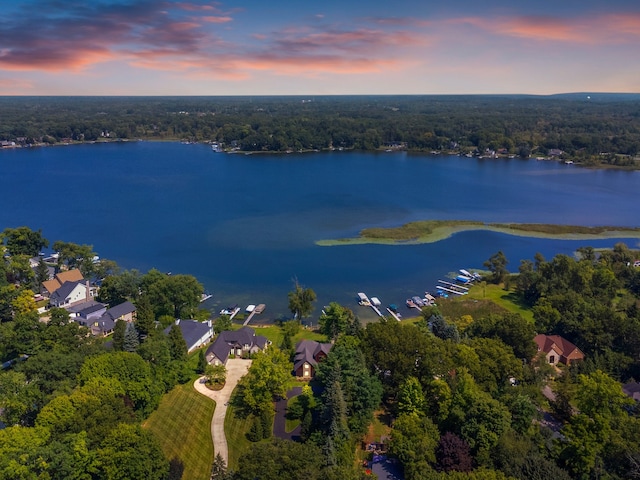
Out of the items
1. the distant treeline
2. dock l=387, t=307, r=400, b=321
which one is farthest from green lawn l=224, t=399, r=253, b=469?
the distant treeline

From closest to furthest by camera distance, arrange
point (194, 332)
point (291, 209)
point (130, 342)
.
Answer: point (130, 342) < point (194, 332) < point (291, 209)

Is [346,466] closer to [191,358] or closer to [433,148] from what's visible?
[191,358]

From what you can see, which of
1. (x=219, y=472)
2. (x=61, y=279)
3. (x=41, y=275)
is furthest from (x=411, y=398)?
(x=41, y=275)

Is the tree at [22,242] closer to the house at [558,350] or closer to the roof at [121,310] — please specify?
the roof at [121,310]

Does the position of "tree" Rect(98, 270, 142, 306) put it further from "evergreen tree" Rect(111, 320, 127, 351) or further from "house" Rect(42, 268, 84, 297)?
"evergreen tree" Rect(111, 320, 127, 351)

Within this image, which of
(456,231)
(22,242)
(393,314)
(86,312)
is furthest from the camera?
(456,231)

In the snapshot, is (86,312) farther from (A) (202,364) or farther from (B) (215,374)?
(B) (215,374)

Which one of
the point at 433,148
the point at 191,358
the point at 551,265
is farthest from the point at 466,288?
the point at 433,148
